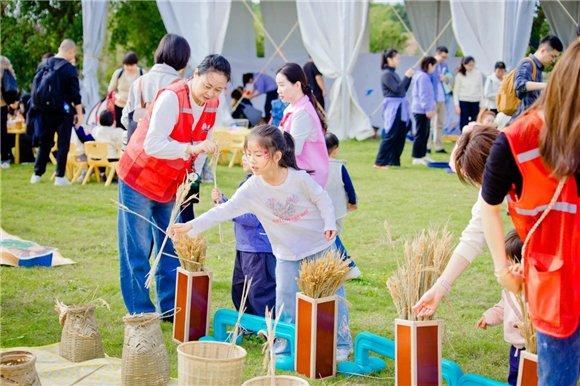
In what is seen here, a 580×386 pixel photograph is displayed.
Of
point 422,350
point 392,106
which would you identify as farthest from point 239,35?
point 422,350

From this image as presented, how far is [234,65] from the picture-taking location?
18.1 m

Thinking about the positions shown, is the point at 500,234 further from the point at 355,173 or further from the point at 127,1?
the point at 127,1

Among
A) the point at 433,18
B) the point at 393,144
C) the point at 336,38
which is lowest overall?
the point at 393,144

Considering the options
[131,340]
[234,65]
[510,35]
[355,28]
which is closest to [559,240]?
[131,340]

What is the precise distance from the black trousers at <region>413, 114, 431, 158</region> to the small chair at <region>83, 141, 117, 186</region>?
406 cm

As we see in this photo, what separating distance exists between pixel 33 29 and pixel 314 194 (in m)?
15.5

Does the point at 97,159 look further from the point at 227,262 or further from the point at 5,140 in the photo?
the point at 227,262

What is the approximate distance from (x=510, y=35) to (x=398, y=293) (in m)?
10.6

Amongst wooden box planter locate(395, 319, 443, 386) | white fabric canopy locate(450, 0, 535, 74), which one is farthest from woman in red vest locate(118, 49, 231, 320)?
white fabric canopy locate(450, 0, 535, 74)

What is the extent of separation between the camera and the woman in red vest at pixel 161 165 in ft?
14.9

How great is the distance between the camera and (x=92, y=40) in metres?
15.0

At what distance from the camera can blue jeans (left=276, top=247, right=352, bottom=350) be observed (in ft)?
14.4

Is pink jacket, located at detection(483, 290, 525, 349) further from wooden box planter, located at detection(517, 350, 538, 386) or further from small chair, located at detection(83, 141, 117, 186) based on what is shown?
small chair, located at detection(83, 141, 117, 186)

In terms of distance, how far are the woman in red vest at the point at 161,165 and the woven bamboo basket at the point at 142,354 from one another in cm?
87
